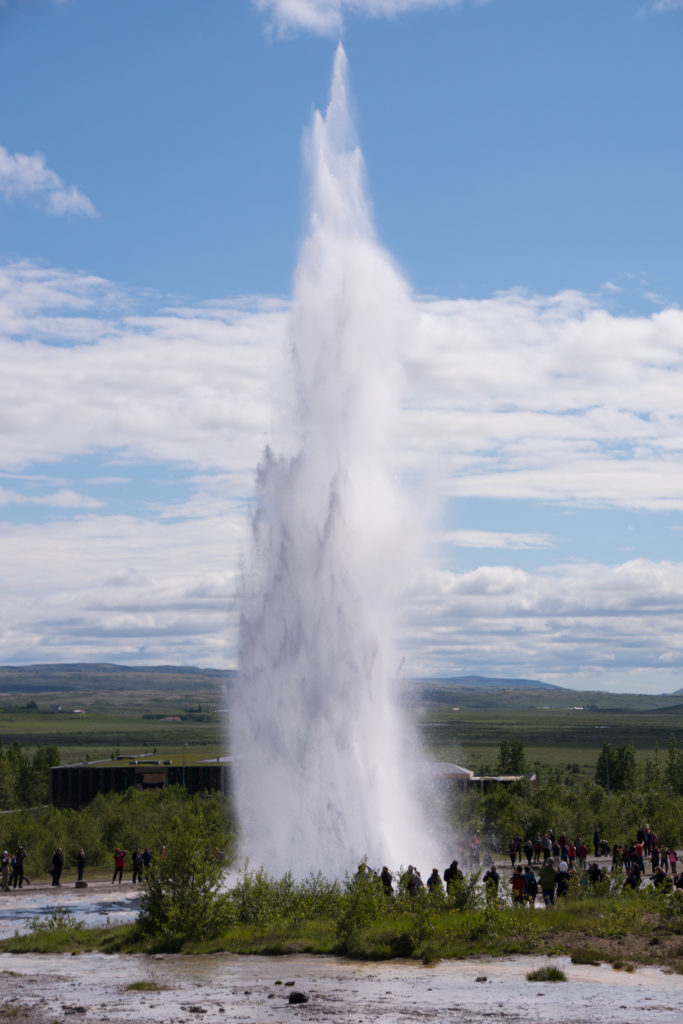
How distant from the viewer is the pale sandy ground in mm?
19844

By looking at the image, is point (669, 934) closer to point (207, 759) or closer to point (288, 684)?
point (288, 684)

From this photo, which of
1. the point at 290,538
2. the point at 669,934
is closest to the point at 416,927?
the point at 669,934

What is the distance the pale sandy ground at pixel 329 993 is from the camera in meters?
19.8

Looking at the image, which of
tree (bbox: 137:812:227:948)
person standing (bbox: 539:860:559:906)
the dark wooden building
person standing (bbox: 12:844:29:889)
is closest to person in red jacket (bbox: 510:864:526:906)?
person standing (bbox: 539:860:559:906)

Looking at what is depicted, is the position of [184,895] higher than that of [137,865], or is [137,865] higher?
[184,895]

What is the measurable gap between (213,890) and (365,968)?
6.54 m

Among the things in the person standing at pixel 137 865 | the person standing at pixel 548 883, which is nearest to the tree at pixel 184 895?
the person standing at pixel 548 883

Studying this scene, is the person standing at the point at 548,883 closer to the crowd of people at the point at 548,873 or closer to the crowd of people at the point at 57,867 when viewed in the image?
the crowd of people at the point at 548,873

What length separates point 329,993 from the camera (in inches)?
867

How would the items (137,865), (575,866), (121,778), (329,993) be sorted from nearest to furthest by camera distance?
1. (329,993)
2. (137,865)
3. (575,866)
4. (121,778)

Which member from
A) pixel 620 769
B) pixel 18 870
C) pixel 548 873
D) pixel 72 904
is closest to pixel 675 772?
pixel 620 769

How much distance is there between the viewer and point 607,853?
5191cm

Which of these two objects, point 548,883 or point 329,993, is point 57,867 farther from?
point 329,993

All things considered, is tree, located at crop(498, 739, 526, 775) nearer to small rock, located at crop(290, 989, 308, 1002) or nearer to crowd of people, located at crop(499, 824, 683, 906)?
crowd of people, located at crop(499, 824, 683, 906)
